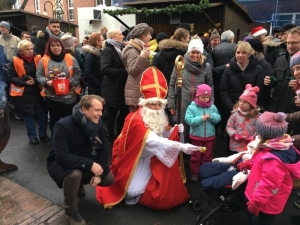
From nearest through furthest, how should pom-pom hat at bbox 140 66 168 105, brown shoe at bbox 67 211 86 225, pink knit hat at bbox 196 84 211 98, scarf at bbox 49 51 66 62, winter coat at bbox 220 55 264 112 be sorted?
brown shoe at bbox 67 211 86 225 → pom-pom hat at bbox 140 66 168 105 → pink knit hat at bbox 196 84 211 98 → winter coat at bbox 220 55 264 112 → scarf at bbox 49 51 66 62

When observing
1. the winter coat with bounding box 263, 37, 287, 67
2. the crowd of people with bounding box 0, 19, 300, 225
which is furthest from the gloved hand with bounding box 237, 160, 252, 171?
the winter coat with bounding box 263, 37, 287, 67

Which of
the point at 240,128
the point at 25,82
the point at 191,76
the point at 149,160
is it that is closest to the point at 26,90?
the point at 25,82

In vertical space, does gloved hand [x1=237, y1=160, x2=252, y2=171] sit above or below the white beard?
below

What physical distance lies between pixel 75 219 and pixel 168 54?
8.63 feet

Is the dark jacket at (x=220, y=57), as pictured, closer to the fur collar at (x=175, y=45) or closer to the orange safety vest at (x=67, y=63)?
the fur collar at (x=175, y=45)

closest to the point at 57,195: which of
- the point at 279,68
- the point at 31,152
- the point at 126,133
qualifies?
the point at 126,133

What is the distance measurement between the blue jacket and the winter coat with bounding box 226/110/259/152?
20cm

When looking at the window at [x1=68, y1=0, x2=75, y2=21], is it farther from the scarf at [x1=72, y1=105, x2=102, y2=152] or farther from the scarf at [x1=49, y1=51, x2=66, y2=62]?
the scarf at [x1=72, y1=105, x2=102, y2=152]

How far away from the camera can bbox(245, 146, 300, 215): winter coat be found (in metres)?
2.22

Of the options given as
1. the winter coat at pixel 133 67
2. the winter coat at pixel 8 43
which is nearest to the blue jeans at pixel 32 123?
the winter coat at pixel 133 67

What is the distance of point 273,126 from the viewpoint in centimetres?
231

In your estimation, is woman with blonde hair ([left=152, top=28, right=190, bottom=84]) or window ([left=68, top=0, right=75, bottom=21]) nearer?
woman with blonde hair ([left=152, top=28, right=190, bottom=84])

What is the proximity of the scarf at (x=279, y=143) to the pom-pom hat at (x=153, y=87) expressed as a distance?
134cm

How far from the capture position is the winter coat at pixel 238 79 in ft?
13.1
